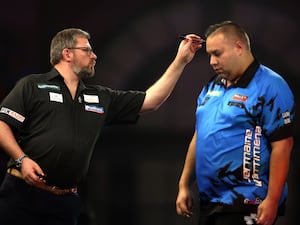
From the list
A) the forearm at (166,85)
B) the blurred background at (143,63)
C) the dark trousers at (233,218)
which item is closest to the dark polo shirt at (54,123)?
the forearm at (166,85)

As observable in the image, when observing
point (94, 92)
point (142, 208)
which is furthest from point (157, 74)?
point (94, 92)

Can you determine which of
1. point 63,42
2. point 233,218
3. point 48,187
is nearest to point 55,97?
point 63,42

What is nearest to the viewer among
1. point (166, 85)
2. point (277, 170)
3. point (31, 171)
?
point (277, 170)

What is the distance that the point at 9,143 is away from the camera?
3859 millimetres

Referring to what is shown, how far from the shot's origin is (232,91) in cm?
351

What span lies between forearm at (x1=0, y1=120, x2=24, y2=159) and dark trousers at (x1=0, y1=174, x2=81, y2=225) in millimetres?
223

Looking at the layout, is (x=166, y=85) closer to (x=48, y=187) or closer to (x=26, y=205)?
(x=48, y=187)

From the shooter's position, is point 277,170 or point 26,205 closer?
point 277,170

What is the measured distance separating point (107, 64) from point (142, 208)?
1249 millimetres

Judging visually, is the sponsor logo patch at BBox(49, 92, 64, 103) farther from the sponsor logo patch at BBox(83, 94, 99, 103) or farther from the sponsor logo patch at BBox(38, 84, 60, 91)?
the sponsor logo patch at BBox(83, 94, 99, 103)

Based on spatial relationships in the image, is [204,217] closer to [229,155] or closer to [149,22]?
[229,155]

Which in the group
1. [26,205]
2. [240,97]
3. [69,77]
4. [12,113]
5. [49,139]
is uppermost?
[240,97]

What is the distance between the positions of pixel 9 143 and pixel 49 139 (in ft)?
0.73

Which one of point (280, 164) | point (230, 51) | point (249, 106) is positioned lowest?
point (280, 164)
